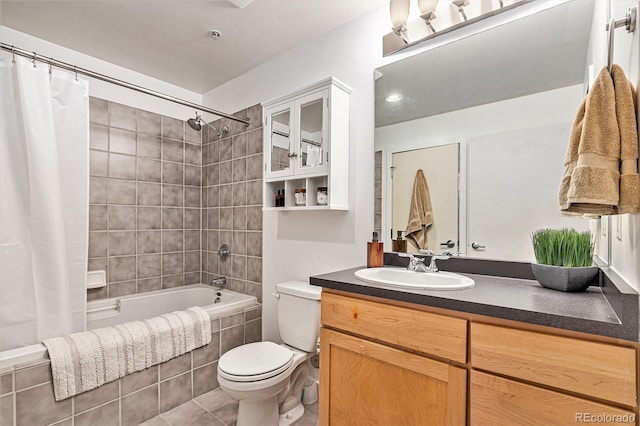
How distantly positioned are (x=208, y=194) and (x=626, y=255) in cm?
299

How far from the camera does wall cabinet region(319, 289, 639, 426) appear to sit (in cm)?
79

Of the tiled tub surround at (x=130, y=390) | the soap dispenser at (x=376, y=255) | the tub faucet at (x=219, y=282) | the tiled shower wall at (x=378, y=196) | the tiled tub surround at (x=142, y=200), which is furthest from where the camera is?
the tub faucet at (x=219, y=282)

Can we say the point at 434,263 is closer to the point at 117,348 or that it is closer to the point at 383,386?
the point at 383,386

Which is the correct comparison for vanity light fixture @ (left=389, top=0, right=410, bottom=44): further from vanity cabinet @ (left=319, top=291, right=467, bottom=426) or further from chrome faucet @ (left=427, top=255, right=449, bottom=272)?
vanity cabinet @ (left=319, top=291, right=467, bottom=426)

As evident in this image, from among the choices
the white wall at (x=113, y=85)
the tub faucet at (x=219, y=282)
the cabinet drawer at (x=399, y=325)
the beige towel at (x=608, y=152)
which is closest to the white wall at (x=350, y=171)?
the tub faucet at (x=219, y=282)

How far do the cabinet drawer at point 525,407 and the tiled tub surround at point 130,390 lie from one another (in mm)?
1740

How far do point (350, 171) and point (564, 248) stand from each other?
1186 millimetres

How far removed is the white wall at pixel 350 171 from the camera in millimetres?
1916

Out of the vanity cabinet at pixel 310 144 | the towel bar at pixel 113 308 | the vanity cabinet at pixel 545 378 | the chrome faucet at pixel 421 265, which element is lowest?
the towel bar at pixel 113 308

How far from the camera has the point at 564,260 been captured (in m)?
1.14

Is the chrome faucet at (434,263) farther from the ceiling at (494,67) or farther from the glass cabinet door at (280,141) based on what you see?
the glass cabinet door at (280,141)

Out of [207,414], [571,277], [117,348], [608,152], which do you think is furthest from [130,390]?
[608,152]

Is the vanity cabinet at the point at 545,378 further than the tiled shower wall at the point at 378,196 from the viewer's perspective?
No

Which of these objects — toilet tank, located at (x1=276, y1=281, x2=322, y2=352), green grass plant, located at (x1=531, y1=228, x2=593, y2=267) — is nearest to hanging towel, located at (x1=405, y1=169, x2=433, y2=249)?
green grass plant, located at (x1=531, y1=228, x2=593, y2=267)
